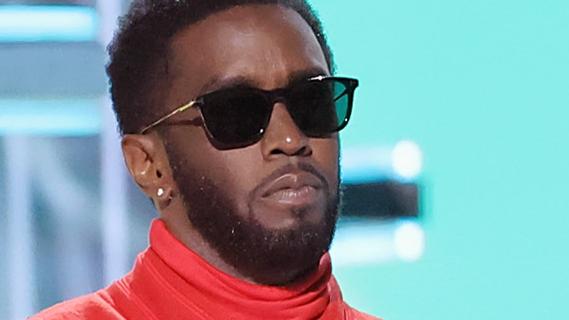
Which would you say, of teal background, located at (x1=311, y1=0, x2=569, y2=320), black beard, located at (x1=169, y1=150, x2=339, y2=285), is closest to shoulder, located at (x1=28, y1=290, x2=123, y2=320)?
black beard, located at (x1=169, y1=150, x2=339, y2=285)

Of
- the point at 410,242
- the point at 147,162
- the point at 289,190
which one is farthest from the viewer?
the point at 410,242

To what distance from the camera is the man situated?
1121 millimetres

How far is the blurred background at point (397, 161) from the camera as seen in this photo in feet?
5.16

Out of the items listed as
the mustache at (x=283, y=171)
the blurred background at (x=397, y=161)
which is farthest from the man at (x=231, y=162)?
the blurred background at (x=397, y=161)

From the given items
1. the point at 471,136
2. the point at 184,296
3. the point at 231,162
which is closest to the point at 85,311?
the point at 184,296

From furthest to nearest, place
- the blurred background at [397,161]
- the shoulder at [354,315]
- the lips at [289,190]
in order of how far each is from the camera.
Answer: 1. the blurred background at [397,161]
2. the shoulder at [354,315]
3. the lips at [289,190]

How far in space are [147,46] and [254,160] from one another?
194 millimetres

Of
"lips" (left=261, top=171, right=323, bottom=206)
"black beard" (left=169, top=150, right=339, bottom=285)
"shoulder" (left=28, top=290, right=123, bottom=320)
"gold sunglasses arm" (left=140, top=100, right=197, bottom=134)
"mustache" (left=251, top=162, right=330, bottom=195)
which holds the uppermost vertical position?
"gold sunglasses arm" (left=140, top=100, right=197, bottom=134)

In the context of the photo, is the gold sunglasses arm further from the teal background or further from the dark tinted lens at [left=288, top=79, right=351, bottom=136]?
the teal background

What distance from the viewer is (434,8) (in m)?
1.70

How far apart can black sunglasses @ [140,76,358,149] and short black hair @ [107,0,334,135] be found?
0.22ft

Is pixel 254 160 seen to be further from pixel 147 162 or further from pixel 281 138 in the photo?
pixel 147 162

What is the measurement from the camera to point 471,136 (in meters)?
1.68

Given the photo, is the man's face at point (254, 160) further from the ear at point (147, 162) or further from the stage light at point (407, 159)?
the stage light at point (407, 159)
